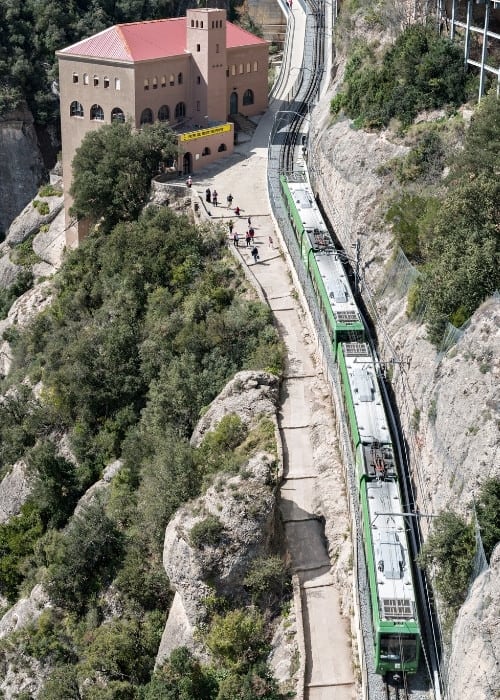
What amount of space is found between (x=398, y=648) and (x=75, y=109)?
159ft

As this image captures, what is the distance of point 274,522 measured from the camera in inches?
1307

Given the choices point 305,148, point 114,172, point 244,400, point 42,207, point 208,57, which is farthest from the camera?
point 42,207

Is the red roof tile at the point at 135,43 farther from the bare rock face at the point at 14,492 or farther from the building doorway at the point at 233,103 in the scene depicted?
the bare rock face at the point at 14,492

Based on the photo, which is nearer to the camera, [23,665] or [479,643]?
[479,643]

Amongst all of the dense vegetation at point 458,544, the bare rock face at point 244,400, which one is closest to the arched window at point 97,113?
the bare rock face at point 244,400

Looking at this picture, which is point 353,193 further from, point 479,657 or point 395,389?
point 479,657

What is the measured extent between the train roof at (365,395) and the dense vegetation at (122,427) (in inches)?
166

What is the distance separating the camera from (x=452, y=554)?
90.0 feet

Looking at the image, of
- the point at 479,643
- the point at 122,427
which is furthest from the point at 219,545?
the point at 122,427

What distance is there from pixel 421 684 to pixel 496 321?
11237 mm

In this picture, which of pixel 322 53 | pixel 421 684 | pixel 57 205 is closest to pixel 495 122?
pixel 421 684

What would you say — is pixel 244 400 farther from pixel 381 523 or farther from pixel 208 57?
pixel 208 57

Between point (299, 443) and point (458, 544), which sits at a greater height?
point (458, 544)

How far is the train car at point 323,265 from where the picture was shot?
1531 inches
